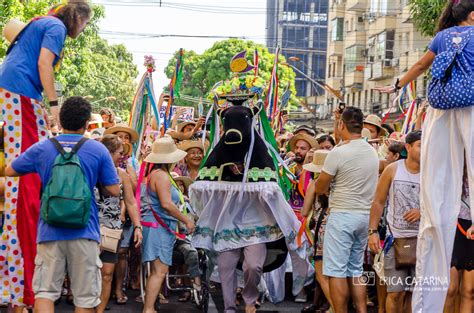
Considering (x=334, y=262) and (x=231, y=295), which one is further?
(x=231, y=295)

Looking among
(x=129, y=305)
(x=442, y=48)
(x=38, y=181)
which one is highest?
(x=442, y=48)

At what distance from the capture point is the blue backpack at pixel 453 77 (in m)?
6.81

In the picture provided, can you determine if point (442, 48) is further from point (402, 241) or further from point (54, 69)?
point (54, 69)

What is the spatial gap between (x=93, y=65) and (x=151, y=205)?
5566 centimetres

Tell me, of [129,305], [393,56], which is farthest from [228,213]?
[393,56]

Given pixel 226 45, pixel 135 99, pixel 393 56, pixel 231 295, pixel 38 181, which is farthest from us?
pixel 226 45

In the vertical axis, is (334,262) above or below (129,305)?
above

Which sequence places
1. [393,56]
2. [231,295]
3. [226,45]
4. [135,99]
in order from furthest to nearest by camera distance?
[226,45], [393,56], [135,99], [231,295]

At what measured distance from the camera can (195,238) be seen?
1009 cm

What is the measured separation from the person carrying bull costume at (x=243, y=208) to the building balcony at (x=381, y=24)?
171 ft

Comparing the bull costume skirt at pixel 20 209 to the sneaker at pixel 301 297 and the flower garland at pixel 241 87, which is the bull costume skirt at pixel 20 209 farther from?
the sneaker at pixel 301 297

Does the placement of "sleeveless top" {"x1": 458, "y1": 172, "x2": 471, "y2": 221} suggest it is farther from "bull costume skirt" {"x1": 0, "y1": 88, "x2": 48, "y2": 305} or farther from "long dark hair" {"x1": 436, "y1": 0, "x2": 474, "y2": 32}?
"bull costume skirt" {"x1": 0, "y1": 88, "x2": 48, "y2": 305}

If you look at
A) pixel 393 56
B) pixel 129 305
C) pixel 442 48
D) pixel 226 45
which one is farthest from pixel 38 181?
pixel 226 45

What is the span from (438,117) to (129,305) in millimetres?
5707
